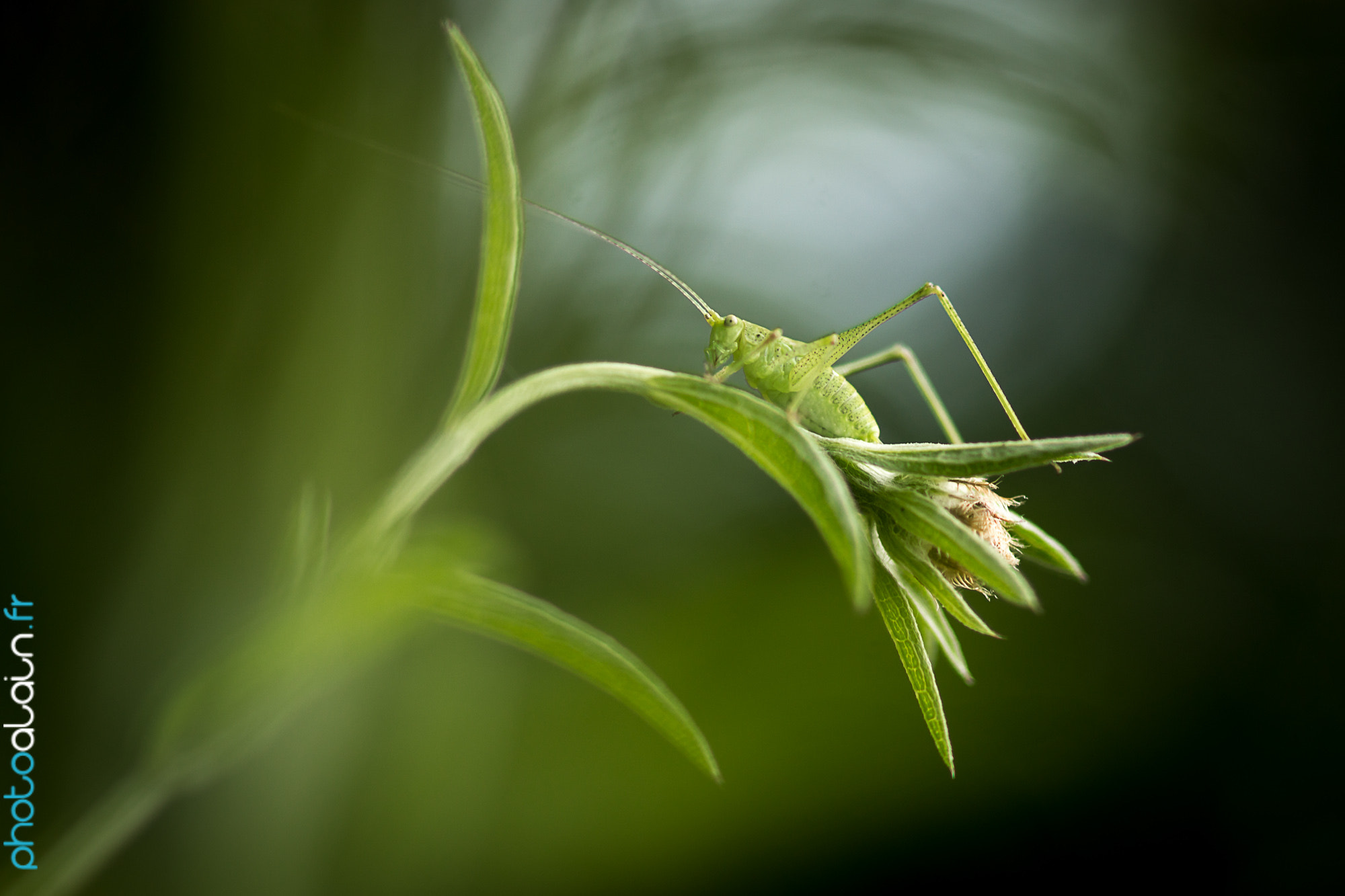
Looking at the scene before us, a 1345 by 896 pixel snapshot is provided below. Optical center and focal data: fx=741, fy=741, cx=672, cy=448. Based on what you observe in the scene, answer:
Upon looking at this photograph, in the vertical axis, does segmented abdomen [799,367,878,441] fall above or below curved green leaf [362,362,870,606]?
above

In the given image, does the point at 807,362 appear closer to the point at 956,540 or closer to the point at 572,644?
the point at 956,540

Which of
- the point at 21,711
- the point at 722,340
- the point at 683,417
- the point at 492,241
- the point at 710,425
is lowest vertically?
the point at 710,425

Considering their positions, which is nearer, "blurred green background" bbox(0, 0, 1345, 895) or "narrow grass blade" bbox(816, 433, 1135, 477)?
"narrow grass blade" bbox(816, 433, 1135, 477)

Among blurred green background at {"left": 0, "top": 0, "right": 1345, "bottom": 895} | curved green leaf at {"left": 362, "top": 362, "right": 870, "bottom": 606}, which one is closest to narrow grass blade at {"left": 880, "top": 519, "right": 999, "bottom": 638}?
curved green leaf at {"left": 362, "top": 362, "right": 870, "bottom": 606}

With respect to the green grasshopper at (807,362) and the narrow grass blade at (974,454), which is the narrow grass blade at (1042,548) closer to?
the narrow grass blade at (974,454)

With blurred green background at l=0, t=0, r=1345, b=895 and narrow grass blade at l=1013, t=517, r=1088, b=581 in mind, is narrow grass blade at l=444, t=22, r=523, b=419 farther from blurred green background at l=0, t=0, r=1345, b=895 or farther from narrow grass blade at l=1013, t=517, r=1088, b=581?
blurred green background at l=0, t=0, r=1345, b=895

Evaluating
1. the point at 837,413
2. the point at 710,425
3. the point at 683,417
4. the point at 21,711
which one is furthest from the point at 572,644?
the point at 683,417

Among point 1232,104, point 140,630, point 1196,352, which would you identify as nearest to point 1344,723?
point 1196,352

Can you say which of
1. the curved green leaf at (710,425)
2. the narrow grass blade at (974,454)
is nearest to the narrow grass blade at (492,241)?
the curved green leaf at (710,425)
